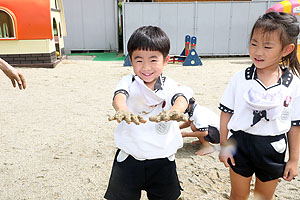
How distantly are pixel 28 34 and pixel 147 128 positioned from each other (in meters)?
7.50

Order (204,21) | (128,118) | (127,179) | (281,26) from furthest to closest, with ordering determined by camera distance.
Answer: (204,21) < (127,179) < (281,26) < (128,118)

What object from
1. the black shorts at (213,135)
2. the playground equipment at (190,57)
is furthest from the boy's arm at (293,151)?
the playground equipment at (190,57)

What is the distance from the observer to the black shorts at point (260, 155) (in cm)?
152

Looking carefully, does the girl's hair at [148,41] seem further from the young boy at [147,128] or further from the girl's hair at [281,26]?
the girl's hair at [281,26]

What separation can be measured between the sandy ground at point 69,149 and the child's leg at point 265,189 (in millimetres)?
485

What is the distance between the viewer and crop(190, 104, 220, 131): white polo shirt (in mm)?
2832

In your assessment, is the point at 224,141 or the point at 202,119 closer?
the point at 224,141

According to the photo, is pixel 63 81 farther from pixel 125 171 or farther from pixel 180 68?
pixel 125 171

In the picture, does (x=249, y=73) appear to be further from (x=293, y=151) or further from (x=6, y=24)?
(x=6, y=24)

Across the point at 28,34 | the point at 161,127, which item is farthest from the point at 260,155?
the point at 28,34

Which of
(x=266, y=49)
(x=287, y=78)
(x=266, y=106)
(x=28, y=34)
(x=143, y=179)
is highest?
(x=266, y=49)

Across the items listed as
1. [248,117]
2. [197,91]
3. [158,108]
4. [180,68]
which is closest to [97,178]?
[158,108]

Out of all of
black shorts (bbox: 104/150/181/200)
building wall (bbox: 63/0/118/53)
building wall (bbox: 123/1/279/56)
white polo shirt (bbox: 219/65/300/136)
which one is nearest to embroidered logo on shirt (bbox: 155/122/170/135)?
black shorts (bbox: 104/150/181/200)

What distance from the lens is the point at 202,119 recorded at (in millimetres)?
2848
